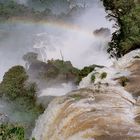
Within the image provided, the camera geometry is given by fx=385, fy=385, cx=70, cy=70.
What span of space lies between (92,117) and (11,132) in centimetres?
480

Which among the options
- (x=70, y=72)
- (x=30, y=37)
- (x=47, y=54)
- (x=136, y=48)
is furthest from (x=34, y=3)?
(x=136, y=48)

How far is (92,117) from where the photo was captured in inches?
709

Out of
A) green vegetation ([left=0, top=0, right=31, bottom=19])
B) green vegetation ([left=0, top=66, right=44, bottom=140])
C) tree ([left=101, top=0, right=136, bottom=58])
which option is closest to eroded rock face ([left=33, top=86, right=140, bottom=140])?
tree ([left=101, top=0, right=136, bottom=58])

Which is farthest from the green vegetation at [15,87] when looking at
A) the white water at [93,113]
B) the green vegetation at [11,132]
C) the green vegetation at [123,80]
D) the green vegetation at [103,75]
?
the green vegetation at [11,132]

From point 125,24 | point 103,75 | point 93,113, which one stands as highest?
point 125,24

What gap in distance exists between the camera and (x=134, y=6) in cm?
3691

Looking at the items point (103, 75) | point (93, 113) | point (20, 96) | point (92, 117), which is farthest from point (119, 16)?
point (92, 117)

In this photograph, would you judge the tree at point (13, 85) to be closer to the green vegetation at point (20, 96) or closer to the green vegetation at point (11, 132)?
the green vegetation at point (20, 96)

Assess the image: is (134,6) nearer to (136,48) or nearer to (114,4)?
(114,4)

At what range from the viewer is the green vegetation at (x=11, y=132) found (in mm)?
14062

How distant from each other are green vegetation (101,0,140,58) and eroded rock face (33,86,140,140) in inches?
473

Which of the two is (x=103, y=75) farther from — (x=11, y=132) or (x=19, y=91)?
(x=19, y=91)

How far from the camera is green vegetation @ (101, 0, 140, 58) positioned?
110 ft

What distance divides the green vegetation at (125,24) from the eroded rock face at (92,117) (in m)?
12.0
